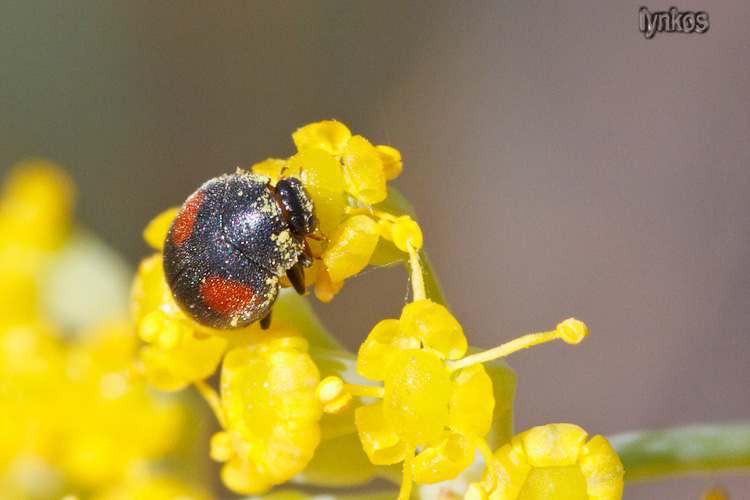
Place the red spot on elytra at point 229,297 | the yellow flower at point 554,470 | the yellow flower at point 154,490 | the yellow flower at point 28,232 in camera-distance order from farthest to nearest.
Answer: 1. the yellow flower at point 28,232
2. the yellow flower at point 154,490
3. the red spot on elytra at point 229,297
4. the yellow flower at point 554,470

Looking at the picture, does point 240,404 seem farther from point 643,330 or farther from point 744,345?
point 643,330

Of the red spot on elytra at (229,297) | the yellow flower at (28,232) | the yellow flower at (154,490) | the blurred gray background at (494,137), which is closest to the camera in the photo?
the red spot on elytra at (229,297)

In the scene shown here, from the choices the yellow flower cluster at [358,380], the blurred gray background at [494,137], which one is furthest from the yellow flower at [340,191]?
the blurred gray background at [494,137]

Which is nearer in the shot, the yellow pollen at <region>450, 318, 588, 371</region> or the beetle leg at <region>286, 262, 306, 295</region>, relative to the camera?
the yellow pollen at <region>450, 318, 588, 371</region>

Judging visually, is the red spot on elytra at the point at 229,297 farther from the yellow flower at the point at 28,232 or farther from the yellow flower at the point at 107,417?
the yellow flower at the point at 28,232

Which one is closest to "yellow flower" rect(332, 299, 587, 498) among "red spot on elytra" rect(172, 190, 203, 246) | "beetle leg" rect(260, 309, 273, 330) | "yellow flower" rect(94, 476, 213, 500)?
"beetle leg" rect(260, 309, 273, 330)

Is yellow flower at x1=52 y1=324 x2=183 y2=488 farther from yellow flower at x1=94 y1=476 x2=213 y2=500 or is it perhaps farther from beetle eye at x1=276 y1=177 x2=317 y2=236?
beetle eye at x1=276 y1=177 x2=317 y2=236
